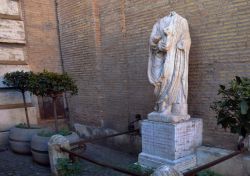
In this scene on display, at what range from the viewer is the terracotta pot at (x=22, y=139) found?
21.9 ft

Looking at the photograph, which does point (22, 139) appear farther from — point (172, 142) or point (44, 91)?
point (172, 142)

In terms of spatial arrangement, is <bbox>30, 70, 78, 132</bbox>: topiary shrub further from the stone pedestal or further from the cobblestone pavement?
the stone pedestal

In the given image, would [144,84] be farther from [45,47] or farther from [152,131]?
[45,47]

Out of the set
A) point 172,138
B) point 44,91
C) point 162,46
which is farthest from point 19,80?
point 172,138

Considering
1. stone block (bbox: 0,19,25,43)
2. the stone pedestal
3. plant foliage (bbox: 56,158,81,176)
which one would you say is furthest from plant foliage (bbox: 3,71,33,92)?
the stone pedestal

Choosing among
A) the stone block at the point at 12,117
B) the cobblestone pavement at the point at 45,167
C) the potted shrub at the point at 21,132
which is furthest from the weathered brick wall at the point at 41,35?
the cobblestone pavement at the point at 45,167

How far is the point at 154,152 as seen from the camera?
5547 mm

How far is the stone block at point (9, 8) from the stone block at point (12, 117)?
2.60m

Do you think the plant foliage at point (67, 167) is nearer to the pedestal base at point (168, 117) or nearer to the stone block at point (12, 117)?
the pedestal base at point (168, 117)

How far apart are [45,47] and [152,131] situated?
15.9ft

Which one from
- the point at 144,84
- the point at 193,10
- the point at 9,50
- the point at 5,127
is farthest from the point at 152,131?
the point at 9,50

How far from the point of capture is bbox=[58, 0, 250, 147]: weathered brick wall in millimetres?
5029

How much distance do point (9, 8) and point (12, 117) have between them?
9.81ft

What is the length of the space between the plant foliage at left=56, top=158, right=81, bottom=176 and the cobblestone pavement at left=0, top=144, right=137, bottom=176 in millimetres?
288
